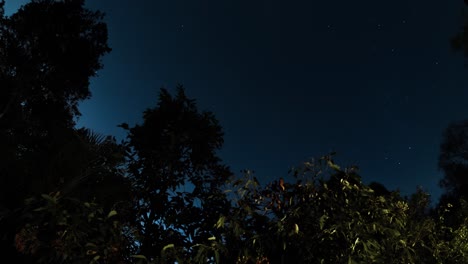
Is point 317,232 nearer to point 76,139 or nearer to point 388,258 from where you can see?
point 388,258

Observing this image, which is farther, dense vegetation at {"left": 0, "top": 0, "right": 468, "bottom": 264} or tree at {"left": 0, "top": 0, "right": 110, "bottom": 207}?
tree at {"left": 0, "top": 0, "right": 110, "bottom": 207}

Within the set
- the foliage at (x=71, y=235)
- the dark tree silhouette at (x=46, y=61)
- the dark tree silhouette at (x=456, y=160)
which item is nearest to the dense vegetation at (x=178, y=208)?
the foliage at (x=71, y=235)

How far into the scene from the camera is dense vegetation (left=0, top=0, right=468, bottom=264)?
479 cm

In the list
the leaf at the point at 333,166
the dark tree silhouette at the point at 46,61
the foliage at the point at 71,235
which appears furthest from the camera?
the dark tree silhouette at the point at 46,61

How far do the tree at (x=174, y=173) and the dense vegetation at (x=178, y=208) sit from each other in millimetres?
25

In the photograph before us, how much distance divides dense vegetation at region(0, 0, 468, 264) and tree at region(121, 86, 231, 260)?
0.02 m

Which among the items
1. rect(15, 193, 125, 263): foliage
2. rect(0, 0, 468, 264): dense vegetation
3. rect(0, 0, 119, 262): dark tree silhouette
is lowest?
rect(15, 193, 125, 263): foliage

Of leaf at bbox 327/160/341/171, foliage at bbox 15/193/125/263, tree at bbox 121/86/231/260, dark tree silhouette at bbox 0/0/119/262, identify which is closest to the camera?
foliage at bbox 15/193/125/263

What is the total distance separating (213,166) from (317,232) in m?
5.93

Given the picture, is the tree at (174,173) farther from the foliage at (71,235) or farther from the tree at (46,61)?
the tree at (46,61)

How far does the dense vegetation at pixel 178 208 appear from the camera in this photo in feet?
15.7

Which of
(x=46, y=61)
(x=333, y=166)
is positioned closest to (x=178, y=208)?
(x=333, y=166)

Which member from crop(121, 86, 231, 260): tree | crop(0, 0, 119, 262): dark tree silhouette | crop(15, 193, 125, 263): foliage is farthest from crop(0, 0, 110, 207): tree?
crop(15, 193, 125, 263): foliage

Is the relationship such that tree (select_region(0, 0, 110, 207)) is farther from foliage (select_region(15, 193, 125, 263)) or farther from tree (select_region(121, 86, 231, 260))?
foliage (select_region(15, 193, 125, 263))
